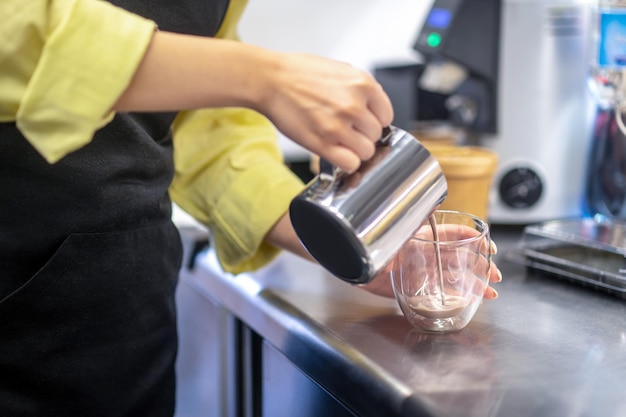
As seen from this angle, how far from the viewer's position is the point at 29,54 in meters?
0.48

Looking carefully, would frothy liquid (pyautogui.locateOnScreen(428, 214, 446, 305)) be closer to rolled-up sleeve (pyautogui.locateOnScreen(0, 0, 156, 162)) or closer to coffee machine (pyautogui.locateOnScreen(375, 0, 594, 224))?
rolled-up sleeve (pyautogui.locateOnScreen(0, 0, 156, 162))

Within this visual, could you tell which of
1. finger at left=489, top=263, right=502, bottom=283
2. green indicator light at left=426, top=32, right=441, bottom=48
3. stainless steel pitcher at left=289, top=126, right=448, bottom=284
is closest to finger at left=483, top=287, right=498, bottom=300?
finger at left=489, top=263, right=502, bottom=283

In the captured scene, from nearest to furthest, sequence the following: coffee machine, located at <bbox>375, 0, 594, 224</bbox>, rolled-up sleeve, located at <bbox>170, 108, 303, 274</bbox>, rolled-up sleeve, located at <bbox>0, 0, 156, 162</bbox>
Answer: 1. rolled-up sleeve, located at <bbox>0, 0, 156, 162</bbox>
2. rolled-up sleeve, located at <bbox>170, 108, 303, 274</bbox>
3. coffee machine, located at <bbox>375, 0, 594, 224</bbox>

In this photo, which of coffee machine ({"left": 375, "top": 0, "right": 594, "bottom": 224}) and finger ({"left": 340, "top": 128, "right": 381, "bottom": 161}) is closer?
finger ({"left": 340, "top": 128, "right": 381, "bottom": 161})

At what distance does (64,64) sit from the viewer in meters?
0.47

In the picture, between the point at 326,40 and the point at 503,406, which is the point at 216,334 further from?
the point at 326,40

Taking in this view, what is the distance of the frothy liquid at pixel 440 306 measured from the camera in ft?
2.17

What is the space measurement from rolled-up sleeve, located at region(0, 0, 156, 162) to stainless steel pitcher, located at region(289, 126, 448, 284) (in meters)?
0.15

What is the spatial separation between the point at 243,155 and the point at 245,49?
1.17 feet

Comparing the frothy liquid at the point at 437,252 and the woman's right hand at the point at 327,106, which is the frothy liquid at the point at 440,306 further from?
the woman's right hand at the point at 327,106

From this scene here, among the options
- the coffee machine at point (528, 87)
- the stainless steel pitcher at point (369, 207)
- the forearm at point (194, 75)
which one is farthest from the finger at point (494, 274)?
the coffee machine at point (528, 87)

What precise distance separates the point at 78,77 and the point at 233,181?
1.26 feet

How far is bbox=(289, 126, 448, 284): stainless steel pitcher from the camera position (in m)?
0.53

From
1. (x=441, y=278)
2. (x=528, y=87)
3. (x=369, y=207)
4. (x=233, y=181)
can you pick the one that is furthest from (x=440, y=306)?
(x=528, y=87)
